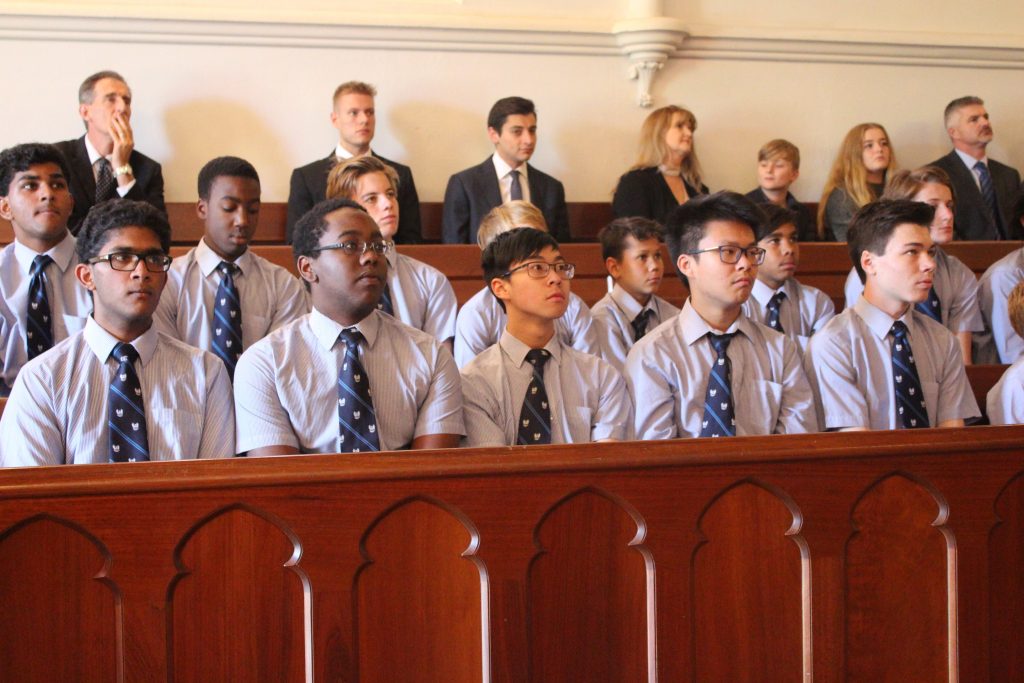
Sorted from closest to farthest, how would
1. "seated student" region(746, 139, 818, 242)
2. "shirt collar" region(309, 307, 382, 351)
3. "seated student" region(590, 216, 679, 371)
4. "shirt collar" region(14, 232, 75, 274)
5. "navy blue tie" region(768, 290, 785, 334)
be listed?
"shirt collar" region(309, 307, 382, 351) → "shirt collar" region(14, 232, 75, 274) → "seated student" region(590, 216, 679, 371) → "navy blue tie" region(768, 290, 785, 334) → "seated student" region(746, 139, 818, 242)

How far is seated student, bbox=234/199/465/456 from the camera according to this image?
275 centimetres

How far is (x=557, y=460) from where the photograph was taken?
1.85 metres

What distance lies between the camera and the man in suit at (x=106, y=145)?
17.0 feet

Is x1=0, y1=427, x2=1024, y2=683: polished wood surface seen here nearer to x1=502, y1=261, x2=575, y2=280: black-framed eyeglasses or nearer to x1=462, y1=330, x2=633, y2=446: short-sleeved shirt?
x1=462, y1=330, x2=633, y2=446: short-sleeved shirt

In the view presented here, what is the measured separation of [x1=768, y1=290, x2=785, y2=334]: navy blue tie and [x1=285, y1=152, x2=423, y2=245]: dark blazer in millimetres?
1864

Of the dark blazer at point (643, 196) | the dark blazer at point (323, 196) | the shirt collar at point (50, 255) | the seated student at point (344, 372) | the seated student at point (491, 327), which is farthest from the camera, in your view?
the dark blazer at point (643, 196)

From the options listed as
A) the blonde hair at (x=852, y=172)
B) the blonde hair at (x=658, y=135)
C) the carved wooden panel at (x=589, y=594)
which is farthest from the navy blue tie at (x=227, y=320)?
the blonde hair at (x=852, y=172)

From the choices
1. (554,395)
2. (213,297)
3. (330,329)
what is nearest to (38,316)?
(213,297)

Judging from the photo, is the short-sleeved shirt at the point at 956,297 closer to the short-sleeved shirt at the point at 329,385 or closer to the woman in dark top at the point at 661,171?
the woman in dark top at the point at 661,171

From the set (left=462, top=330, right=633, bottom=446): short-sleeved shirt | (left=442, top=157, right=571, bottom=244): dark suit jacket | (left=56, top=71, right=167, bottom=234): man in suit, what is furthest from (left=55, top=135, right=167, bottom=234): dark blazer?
(left=462, top=330, right=633, bottom=446): short-sleeved shirt

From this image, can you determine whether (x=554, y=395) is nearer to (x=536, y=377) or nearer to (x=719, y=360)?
(x=536, y=377)

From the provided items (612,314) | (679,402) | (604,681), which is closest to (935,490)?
(604,681)

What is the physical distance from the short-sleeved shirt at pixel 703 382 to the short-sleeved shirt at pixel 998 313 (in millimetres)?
1691

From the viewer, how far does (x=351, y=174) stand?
172 inches
